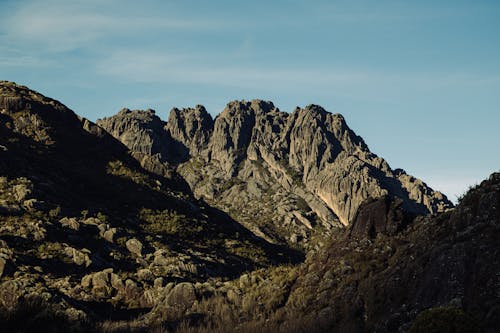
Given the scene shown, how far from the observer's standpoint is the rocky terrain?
17984mm

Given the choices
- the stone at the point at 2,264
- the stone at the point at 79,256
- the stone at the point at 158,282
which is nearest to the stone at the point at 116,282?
→ the stone at the point at 158,282

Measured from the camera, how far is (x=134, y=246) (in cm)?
5175

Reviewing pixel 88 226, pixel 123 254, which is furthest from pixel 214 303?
pixel 88 226

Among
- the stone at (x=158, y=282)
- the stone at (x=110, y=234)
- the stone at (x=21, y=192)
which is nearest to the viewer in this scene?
the stone at (x=158, y=282)

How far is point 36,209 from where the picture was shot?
2034 inches

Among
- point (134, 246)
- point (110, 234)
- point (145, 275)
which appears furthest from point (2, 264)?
point (134, 246)

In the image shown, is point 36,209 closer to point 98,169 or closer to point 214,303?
point 98,169

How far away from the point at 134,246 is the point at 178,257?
4.76 m

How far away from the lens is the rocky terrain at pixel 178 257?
A: 1798 cm

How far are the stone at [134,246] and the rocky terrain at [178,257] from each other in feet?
0.43

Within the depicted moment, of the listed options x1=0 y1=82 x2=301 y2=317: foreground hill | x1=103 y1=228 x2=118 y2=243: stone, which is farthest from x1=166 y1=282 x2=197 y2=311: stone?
x1=103 y1=228 x2=118 y2=243: stone

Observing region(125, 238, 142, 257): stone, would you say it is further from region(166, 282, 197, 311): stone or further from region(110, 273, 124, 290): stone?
region(166, 282, 197, 311): stone

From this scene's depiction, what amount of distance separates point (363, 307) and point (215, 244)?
43274mm

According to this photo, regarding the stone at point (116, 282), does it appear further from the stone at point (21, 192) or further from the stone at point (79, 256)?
the stone at point (21, 192)
